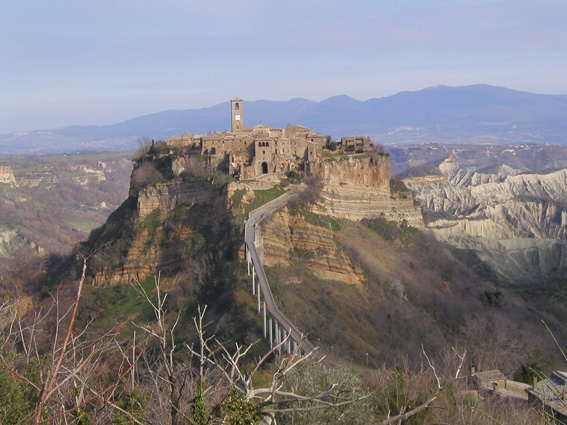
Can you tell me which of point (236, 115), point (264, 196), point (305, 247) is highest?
point (236, 115)

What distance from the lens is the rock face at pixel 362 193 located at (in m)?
42.4

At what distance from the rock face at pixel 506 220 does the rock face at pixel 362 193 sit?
1317cm

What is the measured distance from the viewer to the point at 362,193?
45.0 meters

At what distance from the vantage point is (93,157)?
196125 millimetres

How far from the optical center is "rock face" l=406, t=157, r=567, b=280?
59156 millimetres

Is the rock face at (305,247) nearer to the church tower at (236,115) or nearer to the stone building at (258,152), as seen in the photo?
the stone building at (258,152)

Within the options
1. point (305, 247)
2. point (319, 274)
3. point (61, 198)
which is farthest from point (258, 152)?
point (61, 198)

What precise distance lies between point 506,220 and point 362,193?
42.6 meters

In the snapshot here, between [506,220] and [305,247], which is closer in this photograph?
[305,247]

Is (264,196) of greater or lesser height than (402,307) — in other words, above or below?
above

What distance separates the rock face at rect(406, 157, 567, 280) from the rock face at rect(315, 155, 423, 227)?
1317cm

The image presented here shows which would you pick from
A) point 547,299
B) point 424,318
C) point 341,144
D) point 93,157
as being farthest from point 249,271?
point 93,157

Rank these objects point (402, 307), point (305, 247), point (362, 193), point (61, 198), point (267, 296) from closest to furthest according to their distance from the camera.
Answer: point (267, 296)
point (305, 247)
point (402, 307)
point (362, 193)
point (61, 198)

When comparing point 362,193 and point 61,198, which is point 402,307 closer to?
point 362,193
